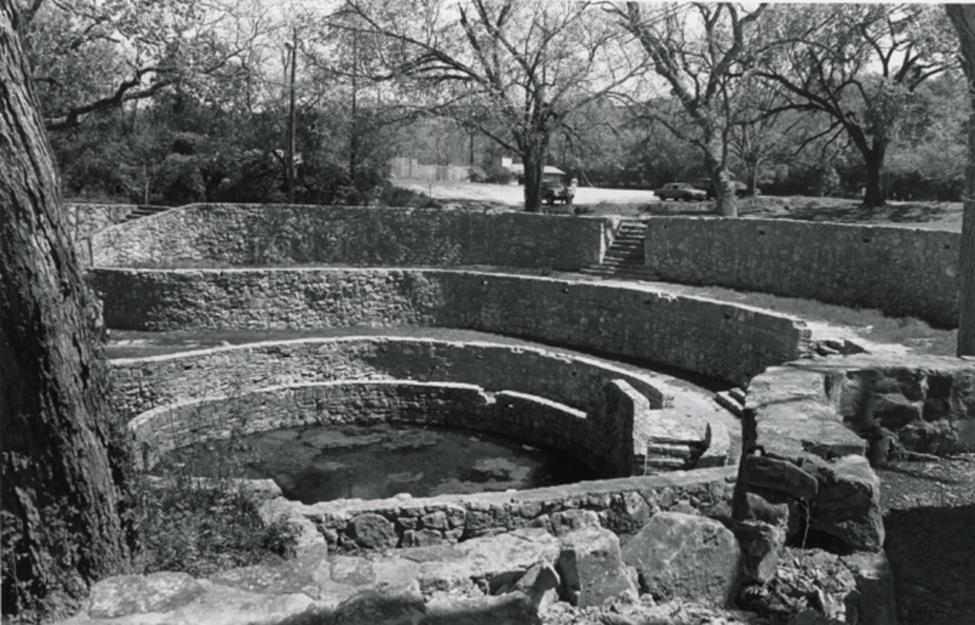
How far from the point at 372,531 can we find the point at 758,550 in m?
4.60

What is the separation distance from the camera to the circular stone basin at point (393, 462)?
1459 cm

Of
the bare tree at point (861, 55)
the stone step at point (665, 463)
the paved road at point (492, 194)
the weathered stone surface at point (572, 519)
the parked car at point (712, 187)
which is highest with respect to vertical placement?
the bare tree at point (861, 55)

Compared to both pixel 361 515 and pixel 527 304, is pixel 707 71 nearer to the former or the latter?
pixel 527 304

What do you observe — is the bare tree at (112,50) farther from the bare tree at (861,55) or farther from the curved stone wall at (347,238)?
the bare tree at (861,55)

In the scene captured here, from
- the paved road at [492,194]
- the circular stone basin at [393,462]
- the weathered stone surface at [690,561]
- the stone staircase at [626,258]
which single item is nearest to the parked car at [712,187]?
the paved road at [492,194]

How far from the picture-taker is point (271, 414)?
17.7 m

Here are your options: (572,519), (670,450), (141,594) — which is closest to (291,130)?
(670,450)

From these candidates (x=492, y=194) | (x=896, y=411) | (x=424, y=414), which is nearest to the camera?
(x=896, y=411)

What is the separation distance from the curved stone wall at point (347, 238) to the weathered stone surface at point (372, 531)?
1718 centimetres

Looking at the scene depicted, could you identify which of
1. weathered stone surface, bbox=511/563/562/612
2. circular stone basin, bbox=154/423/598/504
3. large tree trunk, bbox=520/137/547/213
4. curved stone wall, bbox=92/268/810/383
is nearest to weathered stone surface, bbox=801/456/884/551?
weathered stone surface, bbox=511/563/562/612

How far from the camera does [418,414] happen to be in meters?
18.5

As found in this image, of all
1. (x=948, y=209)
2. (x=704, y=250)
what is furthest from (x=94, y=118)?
(x=948, y=209)

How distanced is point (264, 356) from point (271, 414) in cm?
131

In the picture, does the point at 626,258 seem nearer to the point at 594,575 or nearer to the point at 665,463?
the point at 665,463
